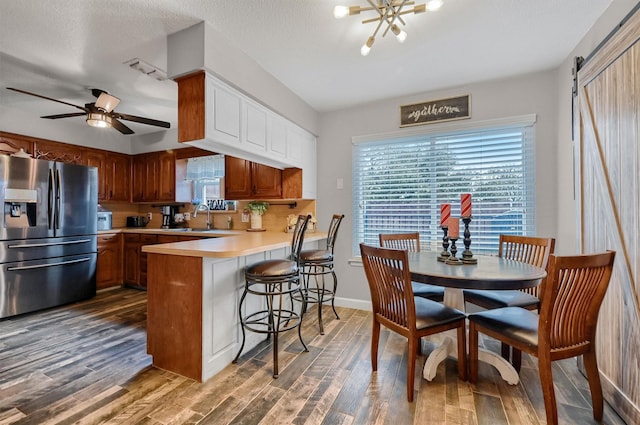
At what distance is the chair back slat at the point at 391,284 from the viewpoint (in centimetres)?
170

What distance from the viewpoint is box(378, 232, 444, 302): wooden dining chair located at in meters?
2.41

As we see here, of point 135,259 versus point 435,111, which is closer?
point 435,111

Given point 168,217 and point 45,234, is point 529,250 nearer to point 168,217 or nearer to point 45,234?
point 168,217

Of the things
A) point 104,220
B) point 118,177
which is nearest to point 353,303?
point 104,220

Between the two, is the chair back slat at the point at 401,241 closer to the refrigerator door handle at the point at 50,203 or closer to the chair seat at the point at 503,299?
the chair seat at the point at 503,299

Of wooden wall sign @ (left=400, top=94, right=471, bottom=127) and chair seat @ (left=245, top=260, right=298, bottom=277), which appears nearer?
chair seat @ (left=245, top=260, right=298, bottom=277)

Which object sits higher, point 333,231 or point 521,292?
point 333,231

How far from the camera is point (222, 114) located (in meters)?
2.25

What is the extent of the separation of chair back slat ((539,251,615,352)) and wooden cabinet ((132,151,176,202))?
473cm

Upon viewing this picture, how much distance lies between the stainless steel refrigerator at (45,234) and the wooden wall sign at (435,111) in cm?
419

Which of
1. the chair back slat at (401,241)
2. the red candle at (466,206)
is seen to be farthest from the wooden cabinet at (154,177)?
the red candle at (466,206)

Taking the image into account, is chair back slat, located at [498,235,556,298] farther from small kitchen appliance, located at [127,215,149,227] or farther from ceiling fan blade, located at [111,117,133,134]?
small kitchen appliance, located at [127,215,149,227]

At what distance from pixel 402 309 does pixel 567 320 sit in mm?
835

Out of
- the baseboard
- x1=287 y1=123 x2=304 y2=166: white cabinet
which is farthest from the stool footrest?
x1=287 y1=123 x2=304 y2=166: white cabinet
